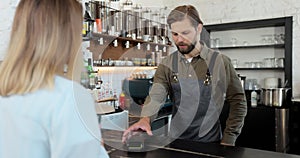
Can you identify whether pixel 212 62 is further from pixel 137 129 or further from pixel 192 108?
pixel 137 129

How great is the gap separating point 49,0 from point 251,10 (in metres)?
4.16

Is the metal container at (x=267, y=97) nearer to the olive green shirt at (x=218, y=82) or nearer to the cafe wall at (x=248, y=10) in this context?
→ the cafe wall at (x=248, y=10)

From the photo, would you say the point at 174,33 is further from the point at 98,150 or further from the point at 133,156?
the point at 98,150

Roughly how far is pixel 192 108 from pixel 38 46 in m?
1.35

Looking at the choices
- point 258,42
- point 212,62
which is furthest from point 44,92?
point 258,42

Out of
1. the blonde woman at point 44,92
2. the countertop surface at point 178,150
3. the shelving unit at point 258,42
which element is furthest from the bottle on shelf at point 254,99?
the blonde woman at point 44,92

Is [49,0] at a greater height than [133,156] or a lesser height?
greater

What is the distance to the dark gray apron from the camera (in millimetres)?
1869

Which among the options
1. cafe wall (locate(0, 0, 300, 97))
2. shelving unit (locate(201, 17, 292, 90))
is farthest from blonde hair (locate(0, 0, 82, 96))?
shelving unit (locate(201, 17, 292, 90))

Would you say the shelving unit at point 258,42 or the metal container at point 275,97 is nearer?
the metal container at point 275,97

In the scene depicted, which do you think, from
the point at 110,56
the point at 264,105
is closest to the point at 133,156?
the point at 110,56

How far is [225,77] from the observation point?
70.2 inches

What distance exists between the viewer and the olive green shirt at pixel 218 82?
178 centimetres

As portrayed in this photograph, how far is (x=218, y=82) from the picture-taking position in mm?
1837
